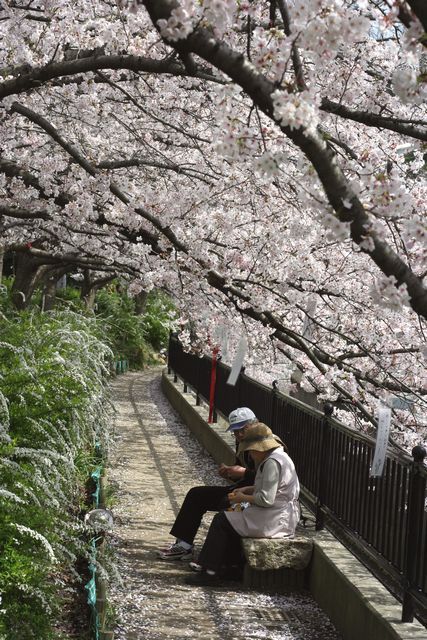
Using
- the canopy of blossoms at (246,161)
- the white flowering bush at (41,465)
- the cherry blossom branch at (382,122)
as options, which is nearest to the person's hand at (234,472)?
the canopy of blossoms at (246,161)

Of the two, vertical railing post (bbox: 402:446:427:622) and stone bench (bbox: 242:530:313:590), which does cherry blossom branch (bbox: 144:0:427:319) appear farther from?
stone bench (bbox: 242:530:313:590)

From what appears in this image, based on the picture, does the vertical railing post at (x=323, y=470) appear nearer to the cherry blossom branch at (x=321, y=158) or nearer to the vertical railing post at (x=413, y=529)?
the vertical railing post at (x=413, y=529)

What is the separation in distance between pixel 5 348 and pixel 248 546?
2.53 metres

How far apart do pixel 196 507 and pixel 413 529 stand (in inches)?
106

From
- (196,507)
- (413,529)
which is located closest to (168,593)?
(196,507)

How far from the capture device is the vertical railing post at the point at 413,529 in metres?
4.74

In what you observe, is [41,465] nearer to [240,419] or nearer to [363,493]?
[240,419]

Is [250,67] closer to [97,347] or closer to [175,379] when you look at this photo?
[97,347]

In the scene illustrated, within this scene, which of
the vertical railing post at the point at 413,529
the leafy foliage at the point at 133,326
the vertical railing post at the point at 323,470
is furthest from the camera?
the leafy foliage at the point at 133,326

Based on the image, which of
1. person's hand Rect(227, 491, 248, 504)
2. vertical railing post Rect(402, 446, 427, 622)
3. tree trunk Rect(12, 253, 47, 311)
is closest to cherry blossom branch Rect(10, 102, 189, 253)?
person's hand Rect(227, 491, 248, 504)

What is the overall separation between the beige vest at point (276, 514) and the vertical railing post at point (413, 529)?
1623 millimetres

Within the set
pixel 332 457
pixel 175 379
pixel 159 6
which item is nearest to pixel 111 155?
pixel 332 457

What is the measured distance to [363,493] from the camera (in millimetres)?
5809

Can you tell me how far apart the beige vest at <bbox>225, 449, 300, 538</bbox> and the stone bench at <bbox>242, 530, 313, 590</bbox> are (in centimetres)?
7
